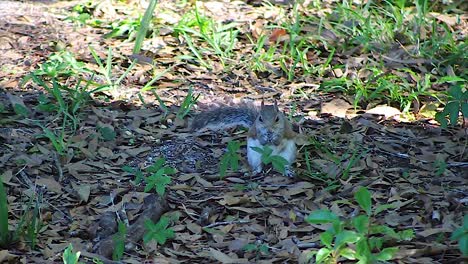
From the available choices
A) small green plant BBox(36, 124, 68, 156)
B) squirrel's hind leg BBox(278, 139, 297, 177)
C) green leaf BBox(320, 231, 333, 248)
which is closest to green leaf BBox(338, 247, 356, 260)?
green leaf BBox(320, 231, 333, 248)

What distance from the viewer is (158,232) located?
13.8ft

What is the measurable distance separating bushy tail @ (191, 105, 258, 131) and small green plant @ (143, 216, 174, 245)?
1.44 metres

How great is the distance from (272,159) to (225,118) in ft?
3.09

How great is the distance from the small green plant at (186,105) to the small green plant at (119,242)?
1696 millimetres

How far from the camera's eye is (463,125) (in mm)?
5617

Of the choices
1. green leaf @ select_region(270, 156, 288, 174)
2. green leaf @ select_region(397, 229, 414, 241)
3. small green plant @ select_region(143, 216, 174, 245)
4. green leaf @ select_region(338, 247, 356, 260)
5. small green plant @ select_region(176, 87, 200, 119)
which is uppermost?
green leaf @ select_region(338, 247, 356, 260)

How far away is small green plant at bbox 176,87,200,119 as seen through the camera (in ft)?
19.5

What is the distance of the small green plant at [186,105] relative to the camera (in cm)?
595

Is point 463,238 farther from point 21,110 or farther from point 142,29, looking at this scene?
point 142,29

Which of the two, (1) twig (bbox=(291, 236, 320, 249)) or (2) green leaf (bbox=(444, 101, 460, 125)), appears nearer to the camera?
(1) twig (bbox=(291, 236, 320, 249))

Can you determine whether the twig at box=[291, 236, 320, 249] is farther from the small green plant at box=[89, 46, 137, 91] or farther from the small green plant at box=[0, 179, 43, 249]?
the small green plant at box=[89, 46, 137, 91]

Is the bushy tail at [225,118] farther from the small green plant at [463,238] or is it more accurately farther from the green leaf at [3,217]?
the small green plant at [463,238]

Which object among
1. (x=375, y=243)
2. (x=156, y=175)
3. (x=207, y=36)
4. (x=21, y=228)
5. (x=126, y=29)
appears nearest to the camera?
(x=375, y=243)

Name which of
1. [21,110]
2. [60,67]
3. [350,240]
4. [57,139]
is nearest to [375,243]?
[350,240]
